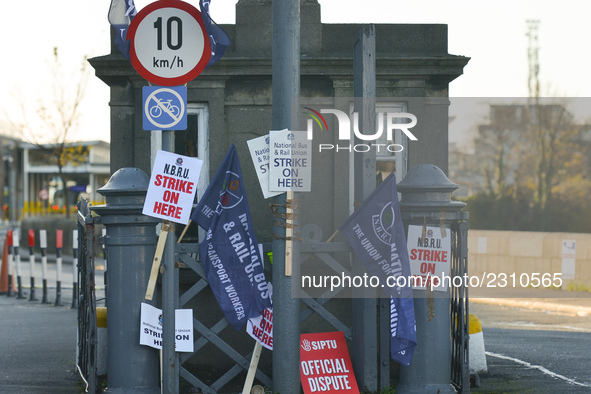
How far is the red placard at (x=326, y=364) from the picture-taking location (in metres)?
6.51

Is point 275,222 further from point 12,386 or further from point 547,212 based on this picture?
point 547,212

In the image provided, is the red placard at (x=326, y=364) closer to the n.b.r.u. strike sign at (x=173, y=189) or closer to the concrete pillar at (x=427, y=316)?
the concrete pillar at (x=427, y=316)

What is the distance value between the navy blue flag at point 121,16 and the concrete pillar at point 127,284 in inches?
50.6

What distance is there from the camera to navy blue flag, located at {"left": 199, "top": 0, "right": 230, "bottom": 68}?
6.01 metres

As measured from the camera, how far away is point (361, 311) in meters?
6.75

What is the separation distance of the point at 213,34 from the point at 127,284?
→ 228 centimetres

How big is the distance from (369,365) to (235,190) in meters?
2.01

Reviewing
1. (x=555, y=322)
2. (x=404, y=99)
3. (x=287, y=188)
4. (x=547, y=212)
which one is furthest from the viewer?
(x=547, y=212)

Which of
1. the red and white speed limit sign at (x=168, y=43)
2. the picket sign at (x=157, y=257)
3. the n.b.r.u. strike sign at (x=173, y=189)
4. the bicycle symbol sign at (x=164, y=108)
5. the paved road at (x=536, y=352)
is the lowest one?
the paved road at (x=536, y=352)

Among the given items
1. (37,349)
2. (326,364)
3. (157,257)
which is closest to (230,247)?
(157,257)

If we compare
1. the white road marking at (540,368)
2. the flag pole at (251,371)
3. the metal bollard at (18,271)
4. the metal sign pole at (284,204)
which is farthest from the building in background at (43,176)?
the metal sign pole at (284,204)


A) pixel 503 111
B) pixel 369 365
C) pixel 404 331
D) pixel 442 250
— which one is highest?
pixel 503 111

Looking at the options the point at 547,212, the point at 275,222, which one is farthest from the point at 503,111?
the point at 275,222

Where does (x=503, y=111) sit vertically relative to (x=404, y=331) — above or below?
above
